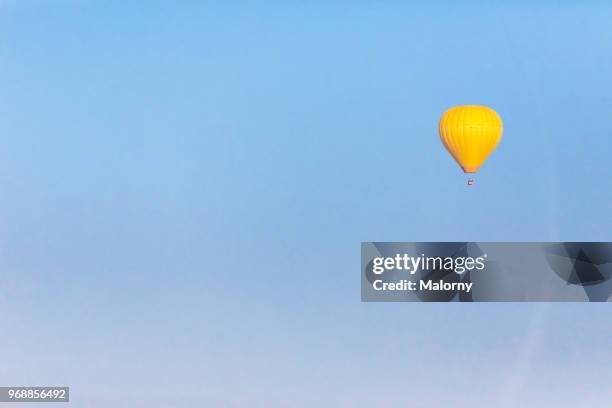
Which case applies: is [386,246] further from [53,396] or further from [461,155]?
[53,396]

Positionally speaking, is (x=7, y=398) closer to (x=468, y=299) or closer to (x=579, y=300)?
(x=468, y=299)

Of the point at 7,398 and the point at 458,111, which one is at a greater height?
the point at 458,111

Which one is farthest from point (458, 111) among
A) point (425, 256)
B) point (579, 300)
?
point (579, 300)

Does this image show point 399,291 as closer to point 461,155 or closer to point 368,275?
point 368,275

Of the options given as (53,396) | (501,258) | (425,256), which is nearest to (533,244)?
(501,258)

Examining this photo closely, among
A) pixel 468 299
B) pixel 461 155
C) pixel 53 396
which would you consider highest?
pixel 461 155

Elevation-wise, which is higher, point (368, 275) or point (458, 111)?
point (458, 111)
